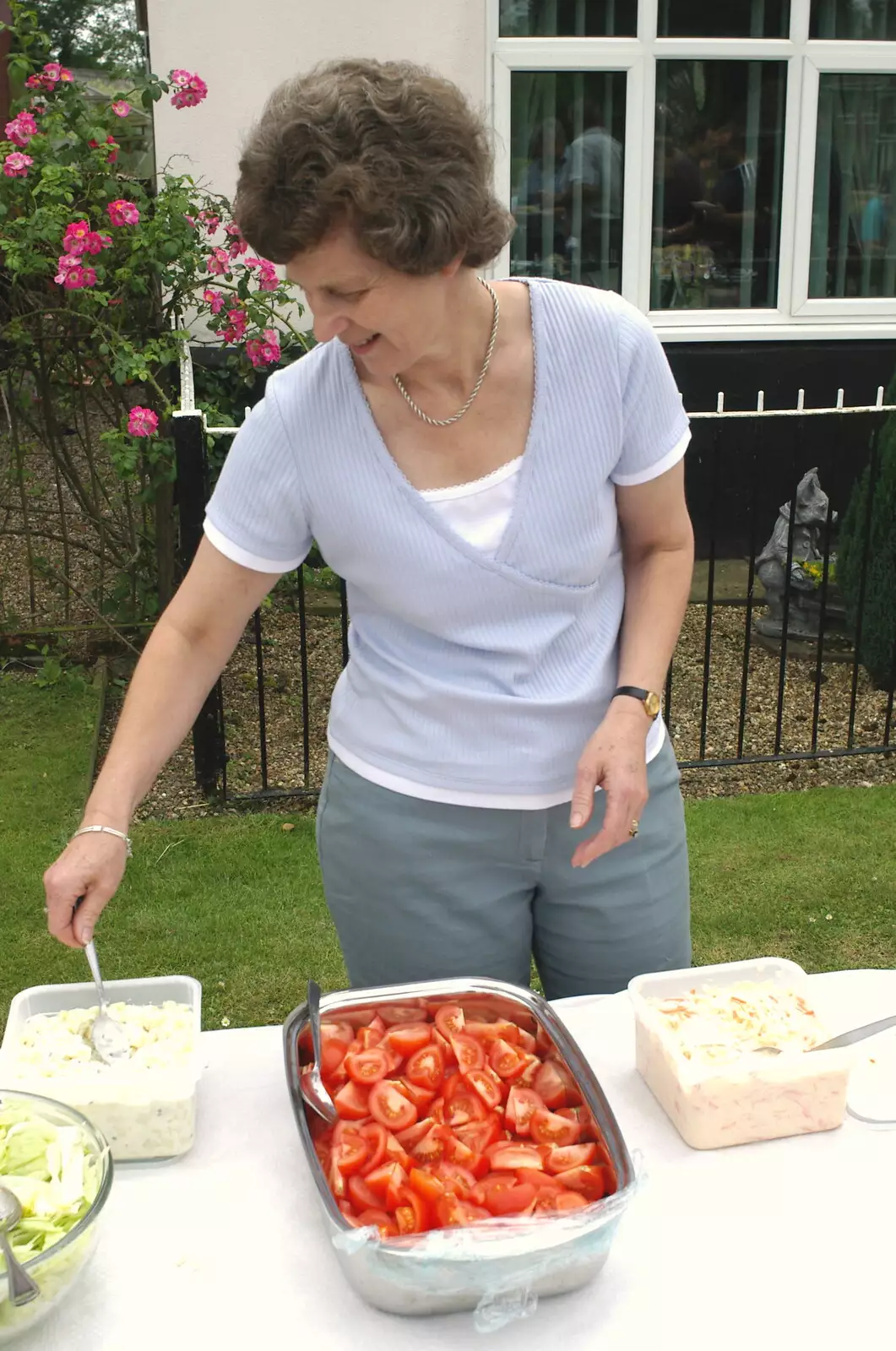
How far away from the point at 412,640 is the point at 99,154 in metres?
3.73

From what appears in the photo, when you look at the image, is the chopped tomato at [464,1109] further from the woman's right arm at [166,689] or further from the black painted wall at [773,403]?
the black painted wall at [773,403]

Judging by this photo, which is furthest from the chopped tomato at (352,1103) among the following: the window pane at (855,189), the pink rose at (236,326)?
the window pane at (855,189)

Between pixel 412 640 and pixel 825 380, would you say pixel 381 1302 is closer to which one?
pixel 412 640

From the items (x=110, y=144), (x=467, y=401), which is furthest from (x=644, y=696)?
(x=110, y=144)

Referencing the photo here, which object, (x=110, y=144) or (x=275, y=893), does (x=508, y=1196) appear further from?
(x=110, y=144)

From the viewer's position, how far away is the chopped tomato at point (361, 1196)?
1.23m

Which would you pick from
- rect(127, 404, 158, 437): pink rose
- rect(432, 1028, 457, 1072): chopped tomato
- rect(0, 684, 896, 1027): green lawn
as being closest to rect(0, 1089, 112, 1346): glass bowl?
rect(432, 1028, 457, 1072): chopped tomato

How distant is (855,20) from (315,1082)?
21.5ft

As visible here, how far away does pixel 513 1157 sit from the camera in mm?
1269

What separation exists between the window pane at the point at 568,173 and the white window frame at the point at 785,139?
0.26ft

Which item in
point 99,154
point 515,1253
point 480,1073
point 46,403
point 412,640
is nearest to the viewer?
point 515,1253

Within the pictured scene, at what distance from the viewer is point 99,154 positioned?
15.4ft

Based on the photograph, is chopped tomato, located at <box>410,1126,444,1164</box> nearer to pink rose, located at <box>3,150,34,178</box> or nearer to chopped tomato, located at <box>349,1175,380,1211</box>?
chopped tomato, located at <box>349,1175,380,1211</box>

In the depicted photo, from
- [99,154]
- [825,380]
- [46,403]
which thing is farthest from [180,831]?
[825,380]
